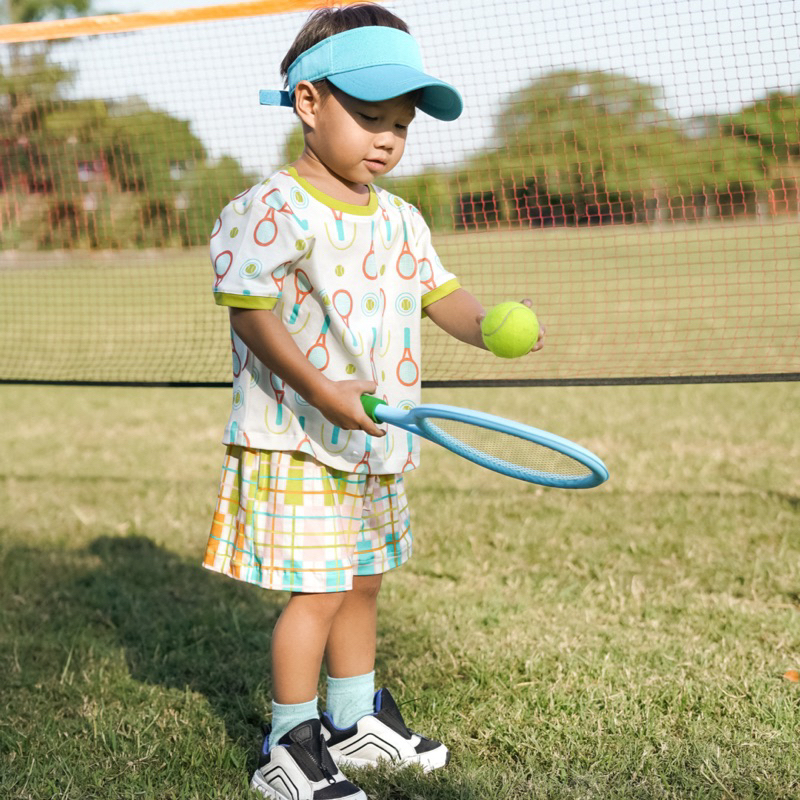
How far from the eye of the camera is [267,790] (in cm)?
258

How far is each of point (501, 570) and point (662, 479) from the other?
5.53 ft

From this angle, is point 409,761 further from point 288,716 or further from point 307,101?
point 307,101

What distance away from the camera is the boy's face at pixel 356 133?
2.46 m

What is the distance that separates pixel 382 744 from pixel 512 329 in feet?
3.58

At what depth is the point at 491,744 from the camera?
2.82 m

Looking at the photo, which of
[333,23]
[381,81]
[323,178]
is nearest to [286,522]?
[323,178]

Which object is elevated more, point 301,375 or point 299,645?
point 301,375

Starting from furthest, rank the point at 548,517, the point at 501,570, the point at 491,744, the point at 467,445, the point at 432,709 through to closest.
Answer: the point at 548,517 < the point at 501,570 < the point at 432,709 < the point at 491,744 < the point at 467,445

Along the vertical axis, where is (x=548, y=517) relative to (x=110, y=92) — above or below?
below

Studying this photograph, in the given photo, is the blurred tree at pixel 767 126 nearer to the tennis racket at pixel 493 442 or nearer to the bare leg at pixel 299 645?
the tennis racket at pixel 493 442

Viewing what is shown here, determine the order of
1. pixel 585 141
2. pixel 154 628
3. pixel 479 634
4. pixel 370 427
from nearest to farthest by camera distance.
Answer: pixel 370 427 → pixel 479 634 → pixel 154 628 → pixel 585 141

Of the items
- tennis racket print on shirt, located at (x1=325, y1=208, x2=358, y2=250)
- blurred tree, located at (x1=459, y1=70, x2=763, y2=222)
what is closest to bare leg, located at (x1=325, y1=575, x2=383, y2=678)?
tennis racket print on shirt, located at (x1=325, y1=208, x2=358, y2=250)

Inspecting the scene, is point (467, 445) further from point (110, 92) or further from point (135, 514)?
point (110, 92)

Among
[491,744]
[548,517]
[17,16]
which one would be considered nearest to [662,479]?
[548,517]
